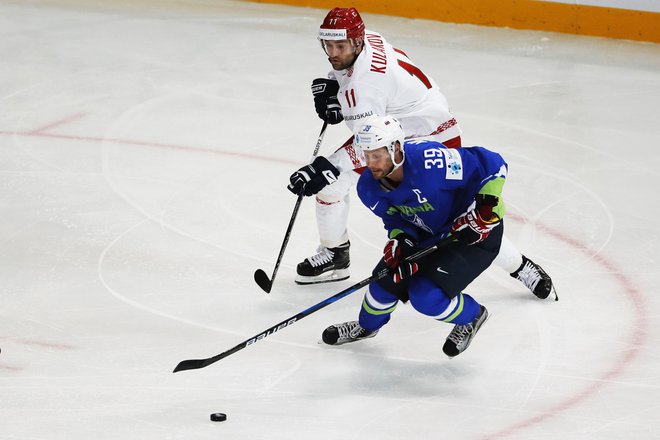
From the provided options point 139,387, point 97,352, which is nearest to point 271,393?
point 139,387

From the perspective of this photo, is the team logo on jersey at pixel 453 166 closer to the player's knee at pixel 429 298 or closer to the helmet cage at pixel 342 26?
the player's knee at pixel 429 298

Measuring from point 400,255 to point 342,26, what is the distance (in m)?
0.87

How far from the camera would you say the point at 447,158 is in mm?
3342

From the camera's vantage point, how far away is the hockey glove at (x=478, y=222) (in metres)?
3.30

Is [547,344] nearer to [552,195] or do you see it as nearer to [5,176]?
[552,195]

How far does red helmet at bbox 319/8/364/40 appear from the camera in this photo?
147 inches

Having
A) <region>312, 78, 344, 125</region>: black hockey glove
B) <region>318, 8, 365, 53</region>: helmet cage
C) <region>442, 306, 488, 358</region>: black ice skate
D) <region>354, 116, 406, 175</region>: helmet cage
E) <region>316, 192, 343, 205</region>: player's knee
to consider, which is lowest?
<region>442, 306, 488, 358</region>: black ice skate

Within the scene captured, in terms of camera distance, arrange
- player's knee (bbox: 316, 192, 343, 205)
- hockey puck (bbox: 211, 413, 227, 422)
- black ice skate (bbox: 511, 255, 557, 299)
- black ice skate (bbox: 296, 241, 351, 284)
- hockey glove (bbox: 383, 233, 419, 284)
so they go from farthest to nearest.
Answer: black ice skate (bbox: 296, 241, 351, 284)
player's knee (bbox: 316, 192, 343, 205)
black ice skate (bbox: 511, 255, 557, 299)
hockey glove (bbox: 383, 233, 419, 284)
hockey puck (bbox: 211, 413, 227, 422)

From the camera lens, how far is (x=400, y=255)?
11.3 ft

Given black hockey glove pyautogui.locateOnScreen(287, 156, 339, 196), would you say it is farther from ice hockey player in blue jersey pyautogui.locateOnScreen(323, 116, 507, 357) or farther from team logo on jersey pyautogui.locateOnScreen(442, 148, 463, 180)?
team logo on jersey pyautogui.locateOnScreen(442, 148, 463, 180)

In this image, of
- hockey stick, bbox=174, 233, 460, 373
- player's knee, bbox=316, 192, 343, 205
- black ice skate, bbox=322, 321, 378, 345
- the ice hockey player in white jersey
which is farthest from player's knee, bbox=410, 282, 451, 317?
player's knee, bbox=316, 192, 343, 205

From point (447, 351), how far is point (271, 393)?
0.61m

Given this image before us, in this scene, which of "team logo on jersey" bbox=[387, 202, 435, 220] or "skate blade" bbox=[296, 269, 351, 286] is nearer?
"team logo on jersey" bbox=[387, 202, 435, 220]

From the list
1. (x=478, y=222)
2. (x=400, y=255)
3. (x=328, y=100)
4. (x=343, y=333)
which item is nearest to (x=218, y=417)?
(x=343, y=333)
